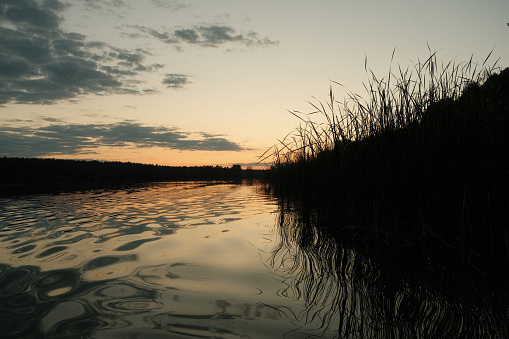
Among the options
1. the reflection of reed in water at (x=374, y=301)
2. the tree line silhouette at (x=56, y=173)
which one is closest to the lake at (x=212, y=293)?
the reflection of reed in water at (x=374, y=301)

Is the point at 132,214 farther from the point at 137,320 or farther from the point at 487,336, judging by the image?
the point at 487,336

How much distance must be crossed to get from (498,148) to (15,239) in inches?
216

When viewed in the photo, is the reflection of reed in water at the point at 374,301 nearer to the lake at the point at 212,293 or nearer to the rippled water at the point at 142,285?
the lake at the point at 212,293

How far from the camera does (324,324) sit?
4.99 feet

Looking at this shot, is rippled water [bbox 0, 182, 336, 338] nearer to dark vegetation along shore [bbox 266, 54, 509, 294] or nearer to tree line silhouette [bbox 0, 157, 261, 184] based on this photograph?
dark vegetation along shore [bbox 266, 54, 509, 294]

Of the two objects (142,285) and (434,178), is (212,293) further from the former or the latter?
(434,178)

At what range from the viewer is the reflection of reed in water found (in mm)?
1434

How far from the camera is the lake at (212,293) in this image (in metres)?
1.49

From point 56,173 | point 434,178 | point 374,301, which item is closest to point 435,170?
point 434,178

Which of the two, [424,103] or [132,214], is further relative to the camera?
[132,214]

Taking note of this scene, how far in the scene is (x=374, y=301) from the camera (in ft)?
5.87

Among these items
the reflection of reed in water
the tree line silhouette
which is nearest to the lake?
the reflection of reed in water

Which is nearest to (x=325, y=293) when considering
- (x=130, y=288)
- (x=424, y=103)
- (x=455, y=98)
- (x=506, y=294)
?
(x=506, y=294)

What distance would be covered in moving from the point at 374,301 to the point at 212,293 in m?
1.09
